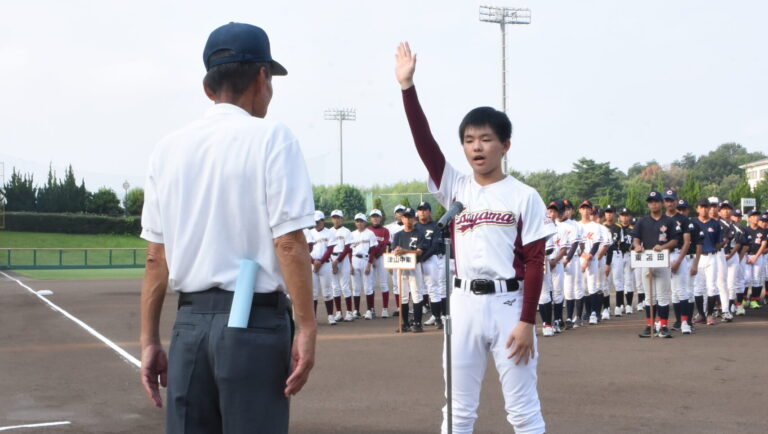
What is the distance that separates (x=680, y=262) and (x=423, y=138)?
9.18m

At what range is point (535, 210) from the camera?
4301mm

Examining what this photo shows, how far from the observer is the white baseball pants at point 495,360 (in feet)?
13.7

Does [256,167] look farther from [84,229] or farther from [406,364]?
[84,229]

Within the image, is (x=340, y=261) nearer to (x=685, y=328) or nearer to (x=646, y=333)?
(x=646, y=333)

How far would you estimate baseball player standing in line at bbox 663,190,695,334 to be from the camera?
1225 cm

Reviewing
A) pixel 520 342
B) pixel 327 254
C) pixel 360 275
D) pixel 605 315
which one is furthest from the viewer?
pixel 360 275

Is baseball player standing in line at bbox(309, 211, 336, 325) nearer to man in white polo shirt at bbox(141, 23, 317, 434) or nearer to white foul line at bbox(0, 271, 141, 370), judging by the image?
white foul line at bbox(0, 271, 141, 370)

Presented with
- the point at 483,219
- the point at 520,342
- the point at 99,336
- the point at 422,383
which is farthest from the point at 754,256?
the point at 520,342

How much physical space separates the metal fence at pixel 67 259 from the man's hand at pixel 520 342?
136 ft

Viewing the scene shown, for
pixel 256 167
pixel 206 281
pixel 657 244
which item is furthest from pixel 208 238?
pixel 657 244

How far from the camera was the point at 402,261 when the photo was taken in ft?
46.2

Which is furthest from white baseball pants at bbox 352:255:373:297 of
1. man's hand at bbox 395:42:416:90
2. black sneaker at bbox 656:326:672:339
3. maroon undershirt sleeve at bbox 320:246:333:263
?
man's hand at bbox 395:42:416:90

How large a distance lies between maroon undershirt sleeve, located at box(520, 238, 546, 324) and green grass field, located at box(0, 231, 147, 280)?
32030mm

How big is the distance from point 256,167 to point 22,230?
199 ft
